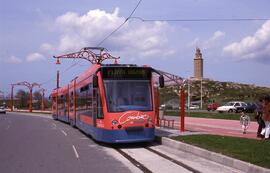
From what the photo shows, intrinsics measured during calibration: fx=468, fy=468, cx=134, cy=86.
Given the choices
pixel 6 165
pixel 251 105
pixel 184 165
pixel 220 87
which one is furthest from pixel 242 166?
pixel 220 87

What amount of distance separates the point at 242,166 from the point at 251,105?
5501 cm

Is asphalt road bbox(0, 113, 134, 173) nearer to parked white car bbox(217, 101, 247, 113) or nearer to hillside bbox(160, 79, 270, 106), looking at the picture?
parked white car bbox(217, 101, 247, 113)

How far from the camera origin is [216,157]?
44.6 feet

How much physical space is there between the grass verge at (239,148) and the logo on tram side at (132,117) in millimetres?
1822

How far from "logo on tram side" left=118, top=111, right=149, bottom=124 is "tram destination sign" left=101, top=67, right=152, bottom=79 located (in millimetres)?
1611

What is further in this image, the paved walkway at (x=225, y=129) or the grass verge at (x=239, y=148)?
the paved walkway at (x=225, y=129)

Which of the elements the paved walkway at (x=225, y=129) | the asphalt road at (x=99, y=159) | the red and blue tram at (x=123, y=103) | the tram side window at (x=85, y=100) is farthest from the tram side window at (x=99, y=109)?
the paved walkway at (x=225, y=129)

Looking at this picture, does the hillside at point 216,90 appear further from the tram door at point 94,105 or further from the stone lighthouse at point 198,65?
the tram door at point 94,105

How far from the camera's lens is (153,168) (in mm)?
12469

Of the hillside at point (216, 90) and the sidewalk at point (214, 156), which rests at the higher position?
the hillside at point (216, 90)

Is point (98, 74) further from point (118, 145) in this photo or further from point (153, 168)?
point (153, 168)

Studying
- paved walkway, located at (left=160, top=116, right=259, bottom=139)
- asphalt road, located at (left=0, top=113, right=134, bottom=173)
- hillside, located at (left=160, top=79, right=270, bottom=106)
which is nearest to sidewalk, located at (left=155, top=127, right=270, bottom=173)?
asphalt road, located at (left=0, top=113, right=134, bottom=173)

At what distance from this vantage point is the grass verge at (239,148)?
40.4ft

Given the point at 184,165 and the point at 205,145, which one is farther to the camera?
the point at 205,145
